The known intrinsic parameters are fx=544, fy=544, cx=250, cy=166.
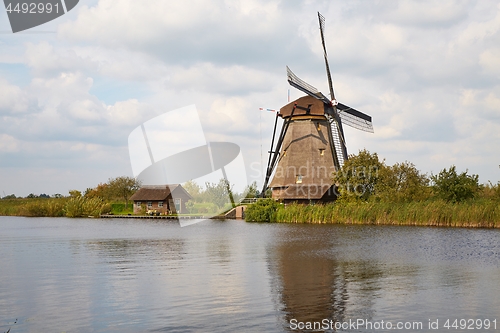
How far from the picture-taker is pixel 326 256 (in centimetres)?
1684

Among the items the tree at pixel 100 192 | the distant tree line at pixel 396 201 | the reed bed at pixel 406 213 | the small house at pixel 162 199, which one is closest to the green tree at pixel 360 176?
the distant tree line at pixel 396 201

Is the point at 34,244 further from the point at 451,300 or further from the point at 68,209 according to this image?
the point at 68,209

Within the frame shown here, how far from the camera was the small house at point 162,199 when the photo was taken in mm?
51438

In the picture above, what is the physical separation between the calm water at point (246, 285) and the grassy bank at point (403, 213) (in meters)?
7.08

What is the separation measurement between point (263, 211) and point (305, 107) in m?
8.53

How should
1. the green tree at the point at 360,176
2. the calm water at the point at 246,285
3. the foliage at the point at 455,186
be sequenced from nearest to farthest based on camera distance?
the calm water at the point at 246,285 → the foliage at the point at 455,186 → the green tree at the point at 360,176

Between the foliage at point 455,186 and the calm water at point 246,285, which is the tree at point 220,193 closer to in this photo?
the foliage at point 455,186

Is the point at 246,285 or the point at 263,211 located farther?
the point at 263,211

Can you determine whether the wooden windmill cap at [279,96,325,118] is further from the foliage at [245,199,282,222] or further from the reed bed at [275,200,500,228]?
the reed bed at [275,200,500,228]

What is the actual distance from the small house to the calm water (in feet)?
101

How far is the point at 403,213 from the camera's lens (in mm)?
29906

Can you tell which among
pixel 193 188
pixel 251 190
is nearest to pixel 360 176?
pixel 251 190

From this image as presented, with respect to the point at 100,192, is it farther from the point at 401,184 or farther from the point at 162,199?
the point at 401,184

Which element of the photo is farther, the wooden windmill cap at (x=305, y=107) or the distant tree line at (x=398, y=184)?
the wooden windmill cap at (x=305, y=107)
